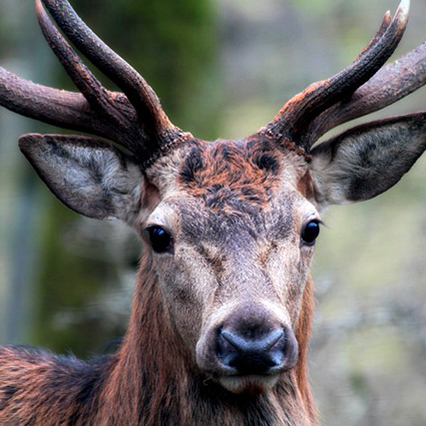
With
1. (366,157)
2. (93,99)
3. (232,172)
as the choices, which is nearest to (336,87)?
(366,157)

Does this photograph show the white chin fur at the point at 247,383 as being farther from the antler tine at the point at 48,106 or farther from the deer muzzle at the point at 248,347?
the antler tine at the point at 48,106

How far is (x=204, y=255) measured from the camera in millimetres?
5766

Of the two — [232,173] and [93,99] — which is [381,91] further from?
[93,99]

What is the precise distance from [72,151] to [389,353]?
280 inches

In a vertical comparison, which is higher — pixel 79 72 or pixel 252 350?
pixel 79 72

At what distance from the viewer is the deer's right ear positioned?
664cm

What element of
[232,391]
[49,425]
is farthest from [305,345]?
[49,425]

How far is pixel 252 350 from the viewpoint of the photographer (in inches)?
204

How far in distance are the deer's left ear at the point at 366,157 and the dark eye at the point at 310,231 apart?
732mm

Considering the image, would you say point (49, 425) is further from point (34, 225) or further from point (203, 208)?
point (34, 225)

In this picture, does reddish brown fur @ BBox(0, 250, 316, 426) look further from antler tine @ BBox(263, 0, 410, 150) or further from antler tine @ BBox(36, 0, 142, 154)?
antler tine @ BBox(263, 0, 410, 150)

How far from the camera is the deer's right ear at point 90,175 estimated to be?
21.8 feet

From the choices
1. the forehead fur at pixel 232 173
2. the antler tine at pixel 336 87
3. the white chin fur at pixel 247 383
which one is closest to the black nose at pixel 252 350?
the white chin fur at pixel 247 383

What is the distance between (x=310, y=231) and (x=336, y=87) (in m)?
Result: 0.99
